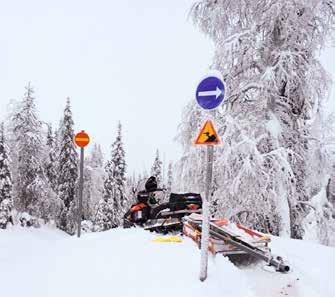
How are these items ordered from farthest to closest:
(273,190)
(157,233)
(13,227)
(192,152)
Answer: (13,227) < (192,152) < (273,190) < (157,233)

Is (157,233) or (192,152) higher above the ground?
(192,152)

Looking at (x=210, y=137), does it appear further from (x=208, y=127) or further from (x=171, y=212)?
(x=171, y=212)

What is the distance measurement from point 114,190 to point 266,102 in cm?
2824

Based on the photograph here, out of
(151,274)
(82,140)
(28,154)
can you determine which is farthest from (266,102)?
(28,154)

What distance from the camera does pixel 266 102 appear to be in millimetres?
10664

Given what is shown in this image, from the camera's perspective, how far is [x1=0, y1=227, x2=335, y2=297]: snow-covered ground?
4.96m

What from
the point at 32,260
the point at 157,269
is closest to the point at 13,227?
the point at 32,260

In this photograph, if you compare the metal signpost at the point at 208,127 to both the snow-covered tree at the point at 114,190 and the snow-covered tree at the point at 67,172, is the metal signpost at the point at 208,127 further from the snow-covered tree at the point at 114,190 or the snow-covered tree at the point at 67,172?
the snow-covered tree at the point at 114,190

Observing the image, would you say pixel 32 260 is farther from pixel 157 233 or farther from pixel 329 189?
pixel 329 189

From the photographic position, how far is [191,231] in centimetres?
704

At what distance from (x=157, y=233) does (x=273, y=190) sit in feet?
11.2

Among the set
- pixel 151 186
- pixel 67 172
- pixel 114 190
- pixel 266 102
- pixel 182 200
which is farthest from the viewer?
pixel 114 190

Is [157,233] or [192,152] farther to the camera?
[192,152]

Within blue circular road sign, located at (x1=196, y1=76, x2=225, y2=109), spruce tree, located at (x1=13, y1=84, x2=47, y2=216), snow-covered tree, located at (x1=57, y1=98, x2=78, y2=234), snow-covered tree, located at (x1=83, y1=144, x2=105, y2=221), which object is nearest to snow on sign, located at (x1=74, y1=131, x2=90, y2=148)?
blue circular road sign, located at (x1=196, y1=76, x2=225, y2=109)
